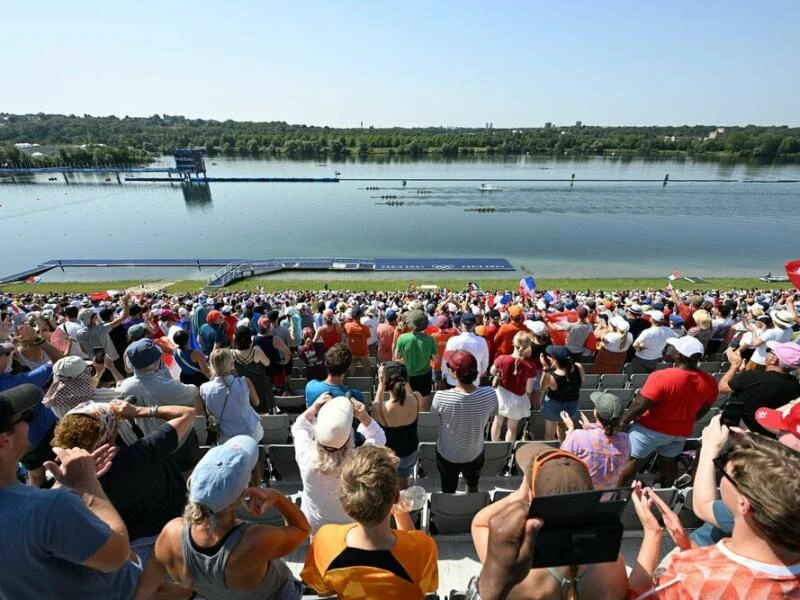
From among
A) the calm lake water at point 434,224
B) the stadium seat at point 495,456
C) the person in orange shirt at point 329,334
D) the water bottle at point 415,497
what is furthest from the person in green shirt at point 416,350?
the calm lake water at point 434,224

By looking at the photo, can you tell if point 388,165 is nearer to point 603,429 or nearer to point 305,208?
point 305,208

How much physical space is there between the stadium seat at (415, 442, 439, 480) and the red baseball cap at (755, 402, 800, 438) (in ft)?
9.59

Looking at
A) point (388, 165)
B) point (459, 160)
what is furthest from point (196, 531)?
point (459, 160)

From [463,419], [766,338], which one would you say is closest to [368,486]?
[463,419]

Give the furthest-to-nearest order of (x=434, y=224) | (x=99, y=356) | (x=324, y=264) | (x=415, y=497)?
1. (x=434, y=224)
2. (x=324, y=264)
3. (x=99, y=356)
4. (x=415, y=497)

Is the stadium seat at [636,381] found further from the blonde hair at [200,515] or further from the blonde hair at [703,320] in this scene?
the blonde hair at [200,515]

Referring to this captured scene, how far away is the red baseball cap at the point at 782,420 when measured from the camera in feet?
9.05

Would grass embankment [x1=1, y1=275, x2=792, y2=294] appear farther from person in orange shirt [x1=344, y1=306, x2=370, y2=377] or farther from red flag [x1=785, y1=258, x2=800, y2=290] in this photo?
person in orange shirt [x1=344, y1=306, x2=370, y2=377]

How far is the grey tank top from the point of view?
81.4 inches

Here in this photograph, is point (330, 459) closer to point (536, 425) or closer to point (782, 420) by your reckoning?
point (782, 420)

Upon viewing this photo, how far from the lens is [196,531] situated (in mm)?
2090

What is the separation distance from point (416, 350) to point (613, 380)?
349 centimetres

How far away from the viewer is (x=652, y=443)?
4.27 meters

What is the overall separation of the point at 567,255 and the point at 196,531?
43689 millimetres
